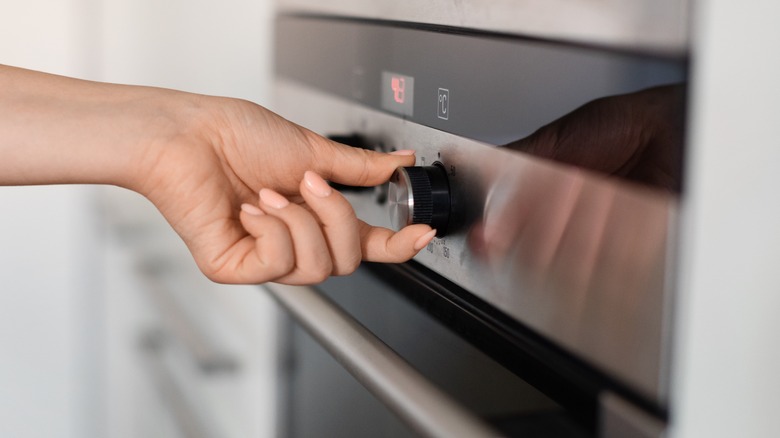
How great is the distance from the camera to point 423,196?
0.52 m

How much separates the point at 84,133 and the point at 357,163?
0.60 ft

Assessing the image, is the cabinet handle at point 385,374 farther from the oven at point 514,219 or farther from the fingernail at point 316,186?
the fingernail at point 316,186

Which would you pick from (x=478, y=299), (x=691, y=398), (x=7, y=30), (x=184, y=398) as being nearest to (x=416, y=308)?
(x=478, y=299)

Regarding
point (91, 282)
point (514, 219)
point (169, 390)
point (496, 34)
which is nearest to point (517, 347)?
point (514, 219)

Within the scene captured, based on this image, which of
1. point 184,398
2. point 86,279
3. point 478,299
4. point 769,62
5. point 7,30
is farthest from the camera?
point 86,279

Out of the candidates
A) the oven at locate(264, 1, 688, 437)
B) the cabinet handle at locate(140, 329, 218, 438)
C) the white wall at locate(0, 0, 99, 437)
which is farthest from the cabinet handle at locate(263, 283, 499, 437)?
the white wall at locate(0, 0, 99, 437)

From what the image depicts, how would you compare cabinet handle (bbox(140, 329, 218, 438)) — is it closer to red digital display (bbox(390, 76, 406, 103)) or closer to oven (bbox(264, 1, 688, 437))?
oven (bbox(264, 1, 688, 437))

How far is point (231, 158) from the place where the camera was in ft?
1.99

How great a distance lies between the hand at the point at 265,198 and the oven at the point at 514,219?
0.04 metres

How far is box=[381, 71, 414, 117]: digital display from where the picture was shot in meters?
0.59

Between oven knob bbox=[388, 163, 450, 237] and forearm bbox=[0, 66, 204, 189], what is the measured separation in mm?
164

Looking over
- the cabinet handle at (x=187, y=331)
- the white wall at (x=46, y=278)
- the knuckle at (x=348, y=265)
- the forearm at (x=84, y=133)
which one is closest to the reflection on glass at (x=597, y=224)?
the knuckle at (x=348, y=265)

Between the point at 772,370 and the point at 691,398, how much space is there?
4 cm

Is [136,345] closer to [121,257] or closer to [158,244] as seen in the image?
[121,257]
